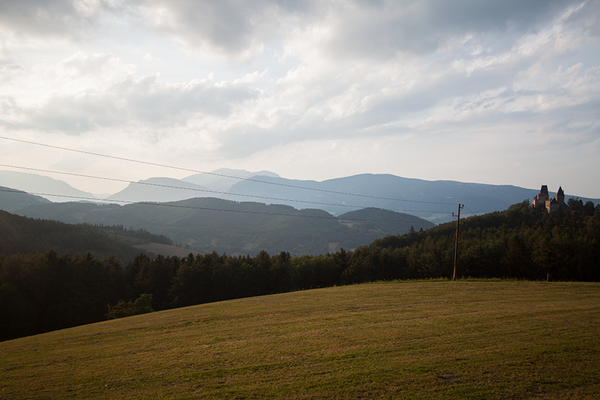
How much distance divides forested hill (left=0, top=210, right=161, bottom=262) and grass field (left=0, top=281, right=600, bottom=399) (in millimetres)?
137013

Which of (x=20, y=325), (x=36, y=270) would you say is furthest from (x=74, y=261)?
(x=20, y=325)

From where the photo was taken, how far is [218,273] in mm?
61250

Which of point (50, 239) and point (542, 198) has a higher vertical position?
point (542, 198)

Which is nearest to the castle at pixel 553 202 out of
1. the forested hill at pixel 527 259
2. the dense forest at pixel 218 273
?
the dense forest at pixel 218 273

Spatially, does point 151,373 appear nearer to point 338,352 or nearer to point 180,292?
point 338,352

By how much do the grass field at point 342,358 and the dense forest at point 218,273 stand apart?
38.9 meters

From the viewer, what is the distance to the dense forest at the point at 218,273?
4759 cm

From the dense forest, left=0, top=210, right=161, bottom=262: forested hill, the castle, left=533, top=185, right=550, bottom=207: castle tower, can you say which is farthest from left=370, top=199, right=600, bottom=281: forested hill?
left=0, top=210, right=161, bottom=262: forested hill

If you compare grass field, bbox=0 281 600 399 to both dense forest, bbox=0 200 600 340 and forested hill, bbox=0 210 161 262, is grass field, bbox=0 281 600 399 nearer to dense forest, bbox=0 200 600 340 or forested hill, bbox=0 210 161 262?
dense forest, bbox=0 200 600 340

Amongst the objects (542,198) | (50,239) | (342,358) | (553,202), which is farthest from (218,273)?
(542,198)

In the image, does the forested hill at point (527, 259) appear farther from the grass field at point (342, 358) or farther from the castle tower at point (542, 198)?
the castle tower at point (542, 198)

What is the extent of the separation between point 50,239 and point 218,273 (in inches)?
5146

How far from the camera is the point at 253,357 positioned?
10.5 meters

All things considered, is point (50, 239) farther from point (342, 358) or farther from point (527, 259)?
point (527, 259)
